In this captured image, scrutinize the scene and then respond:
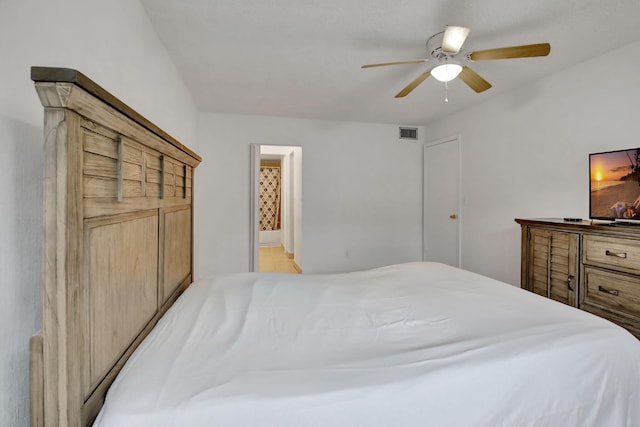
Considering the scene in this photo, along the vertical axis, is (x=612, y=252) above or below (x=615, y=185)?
below

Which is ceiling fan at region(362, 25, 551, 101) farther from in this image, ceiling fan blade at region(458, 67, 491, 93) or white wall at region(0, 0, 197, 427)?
white wall at region(0, 0, 197, 427)

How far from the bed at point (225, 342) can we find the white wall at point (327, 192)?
2690 mm

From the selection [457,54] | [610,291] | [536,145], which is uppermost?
[457,54]

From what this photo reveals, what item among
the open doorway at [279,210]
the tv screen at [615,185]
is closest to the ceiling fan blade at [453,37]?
the tv screen at [615,185]

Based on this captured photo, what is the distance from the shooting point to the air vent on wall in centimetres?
467

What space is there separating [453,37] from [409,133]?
10.1 feet

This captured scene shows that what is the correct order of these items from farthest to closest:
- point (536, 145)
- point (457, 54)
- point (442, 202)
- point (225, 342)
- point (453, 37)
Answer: point (442, 202)
point (536, 145)
point (457, 54)
point (453, 37)
point (225, 342)

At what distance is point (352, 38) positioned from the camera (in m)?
2.17

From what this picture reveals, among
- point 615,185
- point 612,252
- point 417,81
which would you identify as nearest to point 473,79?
point 417,81

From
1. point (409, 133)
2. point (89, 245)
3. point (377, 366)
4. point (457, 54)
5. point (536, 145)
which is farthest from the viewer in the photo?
point (409, 133)

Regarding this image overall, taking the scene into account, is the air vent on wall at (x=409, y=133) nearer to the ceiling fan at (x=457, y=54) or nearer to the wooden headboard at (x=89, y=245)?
the ceiling fan at (x=457, y=54)

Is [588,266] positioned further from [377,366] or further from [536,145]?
[377,366]

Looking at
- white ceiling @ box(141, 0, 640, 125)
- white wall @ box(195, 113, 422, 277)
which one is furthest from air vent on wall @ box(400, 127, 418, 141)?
white ceiling @ box(141, 0, 640, 125)

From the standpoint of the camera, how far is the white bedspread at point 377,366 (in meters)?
0.75
